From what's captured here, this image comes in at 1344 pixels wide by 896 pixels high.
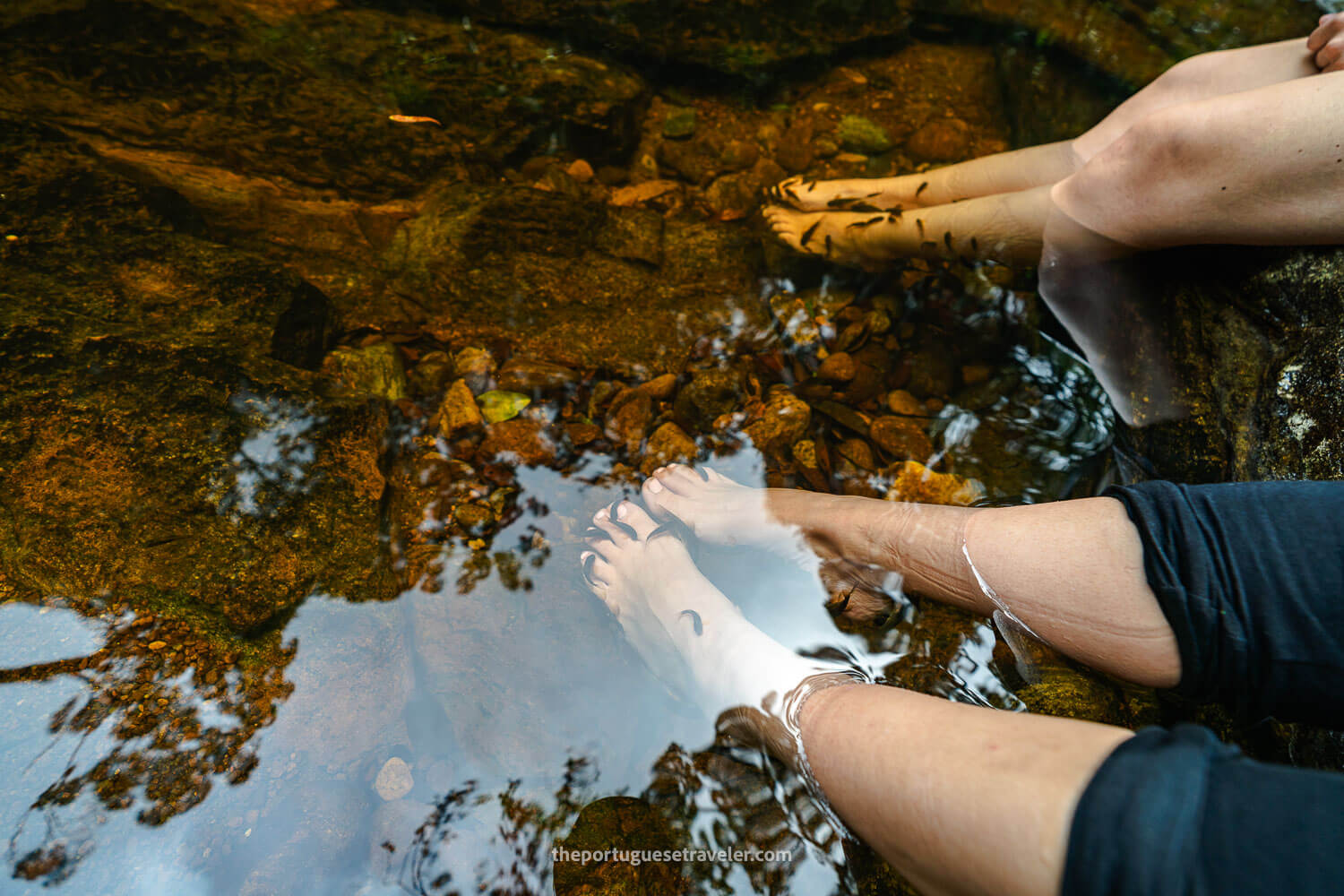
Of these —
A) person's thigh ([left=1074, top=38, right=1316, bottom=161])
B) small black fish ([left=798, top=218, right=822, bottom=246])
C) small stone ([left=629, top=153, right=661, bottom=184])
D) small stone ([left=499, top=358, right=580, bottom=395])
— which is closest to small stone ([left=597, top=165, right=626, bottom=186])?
small stone ([left=629, top=153, right=661, bottom=184])

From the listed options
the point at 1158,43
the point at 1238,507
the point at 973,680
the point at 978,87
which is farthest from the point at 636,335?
the point at 1158,43

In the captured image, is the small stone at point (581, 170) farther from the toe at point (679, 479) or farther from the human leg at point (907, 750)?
the human leg at point (907, 750)

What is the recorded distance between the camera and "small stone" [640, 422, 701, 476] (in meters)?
2.15

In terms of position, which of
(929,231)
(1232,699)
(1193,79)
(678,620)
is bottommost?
(678,620)

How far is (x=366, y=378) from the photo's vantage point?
83.3 inches

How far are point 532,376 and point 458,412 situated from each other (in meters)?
0.29

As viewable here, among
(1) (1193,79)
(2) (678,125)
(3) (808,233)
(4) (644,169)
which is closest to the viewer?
(1) (1193,79)

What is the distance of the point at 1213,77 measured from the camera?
1923 millimetres

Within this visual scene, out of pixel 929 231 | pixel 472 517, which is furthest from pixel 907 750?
pixel 929 231

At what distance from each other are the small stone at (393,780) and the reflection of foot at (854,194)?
258 cm

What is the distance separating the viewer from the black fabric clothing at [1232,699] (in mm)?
766

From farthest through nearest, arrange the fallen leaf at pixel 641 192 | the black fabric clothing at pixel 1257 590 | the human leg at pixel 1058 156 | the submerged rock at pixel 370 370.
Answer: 1. the fallen leaf at pixel 641 192
2. the submerged rock at pixel 370 370
3. the human leg at pixel 1058 156
4. the black fabric clothing at pixel 1257 590

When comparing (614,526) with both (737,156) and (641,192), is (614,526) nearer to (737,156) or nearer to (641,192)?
(641,192)

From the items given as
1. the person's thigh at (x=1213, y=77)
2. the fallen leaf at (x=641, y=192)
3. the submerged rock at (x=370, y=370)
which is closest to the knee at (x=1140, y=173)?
the person's thigh at (x=1213, y=77)
